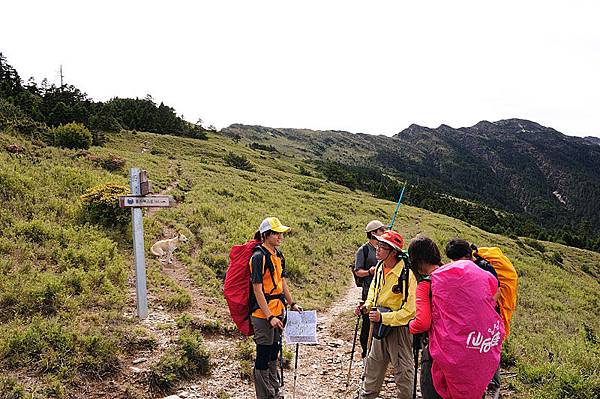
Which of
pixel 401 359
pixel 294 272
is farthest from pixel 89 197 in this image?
pixel 401 359

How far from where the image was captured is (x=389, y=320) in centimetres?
438

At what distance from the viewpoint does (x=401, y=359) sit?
15.0ft

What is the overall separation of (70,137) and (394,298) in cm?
2739

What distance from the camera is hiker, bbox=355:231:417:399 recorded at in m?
4.47

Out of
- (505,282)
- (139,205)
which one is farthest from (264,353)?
(139,205)

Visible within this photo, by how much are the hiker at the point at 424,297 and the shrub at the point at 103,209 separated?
10142mm

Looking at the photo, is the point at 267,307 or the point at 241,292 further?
the point at 241,292

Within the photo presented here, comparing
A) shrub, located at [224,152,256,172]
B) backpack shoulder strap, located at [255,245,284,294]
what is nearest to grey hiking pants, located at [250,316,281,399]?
backpack shoulder strap, located at [255,245,284,294]

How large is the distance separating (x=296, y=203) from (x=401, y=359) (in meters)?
23.3

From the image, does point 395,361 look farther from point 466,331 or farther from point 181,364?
point 181,364

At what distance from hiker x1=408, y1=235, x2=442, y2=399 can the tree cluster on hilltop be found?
1083 inches

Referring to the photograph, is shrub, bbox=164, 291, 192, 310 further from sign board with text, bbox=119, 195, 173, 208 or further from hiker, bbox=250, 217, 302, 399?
hiker, bbox=250, 217, 302, 399

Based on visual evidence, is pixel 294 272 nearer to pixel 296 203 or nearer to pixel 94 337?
pixel 94 337

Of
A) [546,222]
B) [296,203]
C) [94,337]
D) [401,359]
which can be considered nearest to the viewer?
[401,359]
